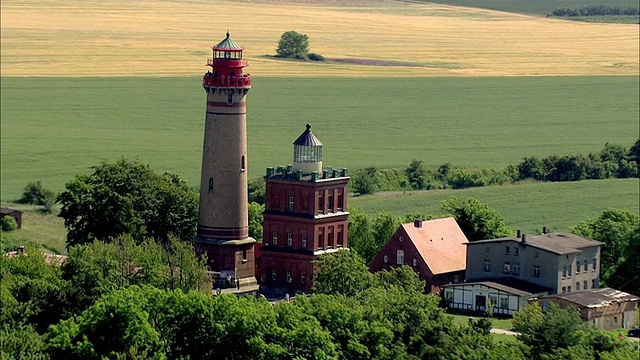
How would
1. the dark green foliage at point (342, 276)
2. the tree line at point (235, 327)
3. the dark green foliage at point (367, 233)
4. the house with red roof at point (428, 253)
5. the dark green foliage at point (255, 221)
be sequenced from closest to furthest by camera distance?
the tree line at point (235, 327) < the dark green foliage at point (342, 276) < the house with red roof at point (428, 253) < the dark green foliage at point (367, 233) < the dark green foliage at point (255, 221)

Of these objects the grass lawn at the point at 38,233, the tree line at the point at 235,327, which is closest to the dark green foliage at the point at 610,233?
the tree line at the point at 235,327

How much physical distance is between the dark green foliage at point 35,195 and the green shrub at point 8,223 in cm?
1232

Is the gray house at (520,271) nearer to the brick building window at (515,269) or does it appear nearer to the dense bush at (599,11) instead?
the brick building window at (515,269)

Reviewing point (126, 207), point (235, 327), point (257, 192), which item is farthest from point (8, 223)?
point (235, 327)

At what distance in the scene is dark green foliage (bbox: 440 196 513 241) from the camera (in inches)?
5064

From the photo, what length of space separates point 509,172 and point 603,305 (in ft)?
197

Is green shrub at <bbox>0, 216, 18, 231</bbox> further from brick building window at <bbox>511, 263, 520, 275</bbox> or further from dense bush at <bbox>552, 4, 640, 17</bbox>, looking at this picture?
dense bush at <bbox>552, 4, 640, 17</bbox>

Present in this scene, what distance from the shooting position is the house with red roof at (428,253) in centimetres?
11981

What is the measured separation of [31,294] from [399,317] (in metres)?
16.7

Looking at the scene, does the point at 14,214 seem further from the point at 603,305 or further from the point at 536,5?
the point at 536,5


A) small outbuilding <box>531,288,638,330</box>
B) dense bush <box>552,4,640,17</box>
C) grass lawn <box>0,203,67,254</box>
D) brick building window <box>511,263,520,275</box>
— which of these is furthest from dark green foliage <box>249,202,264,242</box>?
dense bush <box>552,4,640,17</box>

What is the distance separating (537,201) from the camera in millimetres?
154625

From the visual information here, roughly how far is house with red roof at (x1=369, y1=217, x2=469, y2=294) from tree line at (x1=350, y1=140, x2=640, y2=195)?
41181mm

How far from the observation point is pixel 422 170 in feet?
568
